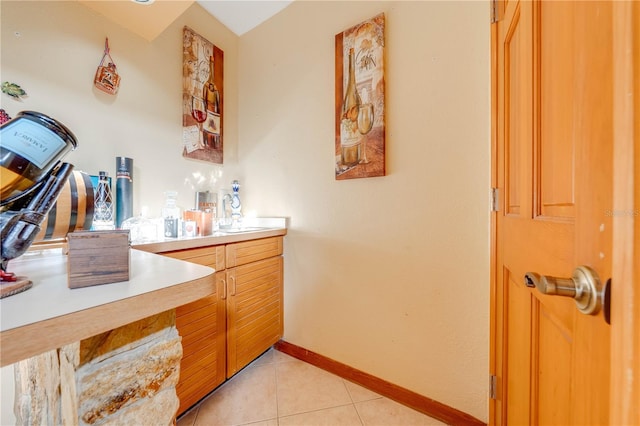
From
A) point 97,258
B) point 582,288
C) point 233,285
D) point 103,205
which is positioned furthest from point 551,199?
point 103,205

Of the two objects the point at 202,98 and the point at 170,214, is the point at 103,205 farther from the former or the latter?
the point at 202,98

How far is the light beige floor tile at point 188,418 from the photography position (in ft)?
3.76

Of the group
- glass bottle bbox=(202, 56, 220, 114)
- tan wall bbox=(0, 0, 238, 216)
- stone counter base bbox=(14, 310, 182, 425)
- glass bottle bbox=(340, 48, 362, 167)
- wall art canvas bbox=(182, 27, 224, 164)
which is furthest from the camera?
glass bottle bbox=(202, 56, 220, 114)

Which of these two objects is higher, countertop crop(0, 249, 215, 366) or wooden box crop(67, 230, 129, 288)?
wooden box crop(67, 230, 129, 288)

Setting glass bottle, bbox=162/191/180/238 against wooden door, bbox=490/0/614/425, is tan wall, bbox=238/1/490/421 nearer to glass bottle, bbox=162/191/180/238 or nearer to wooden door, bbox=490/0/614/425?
wooden door, bbox=490/0/614/425

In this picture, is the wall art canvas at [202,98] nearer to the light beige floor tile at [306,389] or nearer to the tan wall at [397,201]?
the tan wall at [397,201]

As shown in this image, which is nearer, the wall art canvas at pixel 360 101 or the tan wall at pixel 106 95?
the tan wall at pixel 106 95

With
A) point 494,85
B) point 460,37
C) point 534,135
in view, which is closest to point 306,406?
point 534,135

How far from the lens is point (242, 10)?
1.77 m

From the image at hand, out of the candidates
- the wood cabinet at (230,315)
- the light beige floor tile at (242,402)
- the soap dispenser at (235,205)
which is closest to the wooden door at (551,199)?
the light beige floor tile at (242,402)

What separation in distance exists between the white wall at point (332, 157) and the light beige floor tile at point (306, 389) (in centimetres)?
16

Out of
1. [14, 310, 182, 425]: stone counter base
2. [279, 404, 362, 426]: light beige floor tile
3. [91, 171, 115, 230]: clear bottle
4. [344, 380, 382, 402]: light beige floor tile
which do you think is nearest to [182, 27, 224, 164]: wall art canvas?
[91, 171, 115, 230]: clear bottle

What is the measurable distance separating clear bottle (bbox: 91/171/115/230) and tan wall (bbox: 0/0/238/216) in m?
0.20

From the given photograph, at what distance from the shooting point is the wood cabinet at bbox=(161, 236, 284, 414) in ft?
3.72
